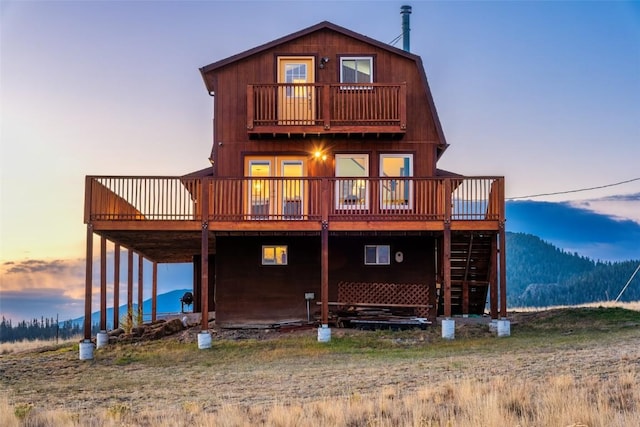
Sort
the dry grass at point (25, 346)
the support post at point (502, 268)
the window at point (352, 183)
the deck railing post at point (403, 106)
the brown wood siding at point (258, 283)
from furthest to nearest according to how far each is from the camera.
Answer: the dry grass at point (25, 346)
the brown wood siding at point (258, 283)
the window at point (352, 183)
the deck railing post at point (403, 106)
the support post at point (502, 268)

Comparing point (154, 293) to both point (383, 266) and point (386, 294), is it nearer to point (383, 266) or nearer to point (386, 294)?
point (383, 266)

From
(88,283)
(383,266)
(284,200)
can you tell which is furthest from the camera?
(383,266)

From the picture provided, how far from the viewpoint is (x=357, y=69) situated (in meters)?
25.9

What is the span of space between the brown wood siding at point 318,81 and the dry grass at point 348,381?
18.5 ft

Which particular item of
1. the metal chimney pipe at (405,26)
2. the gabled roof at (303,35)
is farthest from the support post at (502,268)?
the metal chimney pipe at (405,26)

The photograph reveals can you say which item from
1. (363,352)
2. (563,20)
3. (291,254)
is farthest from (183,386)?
(563,20)

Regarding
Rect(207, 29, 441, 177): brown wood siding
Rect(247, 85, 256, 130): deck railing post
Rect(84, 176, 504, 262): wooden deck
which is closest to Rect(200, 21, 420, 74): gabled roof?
Rect(207, 29, 441, 177): brown wood siding

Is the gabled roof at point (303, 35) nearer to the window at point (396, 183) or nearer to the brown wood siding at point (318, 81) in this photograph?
the brown wood siding at point (318, 81)

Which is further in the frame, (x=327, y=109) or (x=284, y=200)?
(x=327, y=109)

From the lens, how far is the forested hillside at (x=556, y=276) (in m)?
128

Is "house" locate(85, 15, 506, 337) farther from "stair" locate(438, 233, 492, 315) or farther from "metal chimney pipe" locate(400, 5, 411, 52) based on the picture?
"metal chimney pipe" locate(400, 5, 411, 52)

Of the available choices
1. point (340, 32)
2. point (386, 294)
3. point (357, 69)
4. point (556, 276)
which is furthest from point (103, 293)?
point (556, 276)

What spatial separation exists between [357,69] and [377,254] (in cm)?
571

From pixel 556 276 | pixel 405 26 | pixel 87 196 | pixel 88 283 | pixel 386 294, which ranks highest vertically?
pixel 405 26
